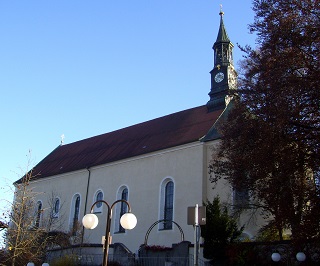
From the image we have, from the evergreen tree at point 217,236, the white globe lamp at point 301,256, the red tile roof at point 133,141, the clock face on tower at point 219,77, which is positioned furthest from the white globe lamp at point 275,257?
the clock face on tower at point 219,77

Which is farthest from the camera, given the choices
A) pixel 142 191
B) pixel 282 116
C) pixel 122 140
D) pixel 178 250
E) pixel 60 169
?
pixel 60 169

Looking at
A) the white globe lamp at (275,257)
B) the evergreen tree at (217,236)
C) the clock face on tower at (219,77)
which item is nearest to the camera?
the white globe lamp at (275,257)

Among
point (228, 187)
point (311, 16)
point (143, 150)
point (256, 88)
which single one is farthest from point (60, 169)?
point (311, 16)

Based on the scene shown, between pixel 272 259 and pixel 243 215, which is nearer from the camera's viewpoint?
pixel 272 259

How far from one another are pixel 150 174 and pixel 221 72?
8.49 m

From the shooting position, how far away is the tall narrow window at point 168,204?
23.1 m

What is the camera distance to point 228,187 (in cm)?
2120

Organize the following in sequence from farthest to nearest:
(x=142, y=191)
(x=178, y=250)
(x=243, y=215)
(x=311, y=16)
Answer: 1. (x=142, y=191)
2. (x=243, y=215)
3. (x=178, y=250)
4. (x=311, y=16)

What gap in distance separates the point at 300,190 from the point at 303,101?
284 cm

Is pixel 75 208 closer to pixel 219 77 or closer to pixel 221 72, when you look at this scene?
pixel 219 77

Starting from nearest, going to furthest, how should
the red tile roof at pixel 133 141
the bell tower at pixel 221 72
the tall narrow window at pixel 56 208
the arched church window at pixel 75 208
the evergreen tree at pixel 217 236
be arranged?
the evergreen tree at pixel 217 236, the red tile roof at pixel 133 141, the bell tower at pixel 221 72, the arched church window at pixel 75 208, the tall narrow window at pixel 56 208

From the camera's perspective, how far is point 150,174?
24938 mm

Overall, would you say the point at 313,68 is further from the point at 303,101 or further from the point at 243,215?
the point at 243,215

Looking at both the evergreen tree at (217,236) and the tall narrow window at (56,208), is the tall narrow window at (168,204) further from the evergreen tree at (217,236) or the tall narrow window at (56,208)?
the tall narrow window at (56,208)
